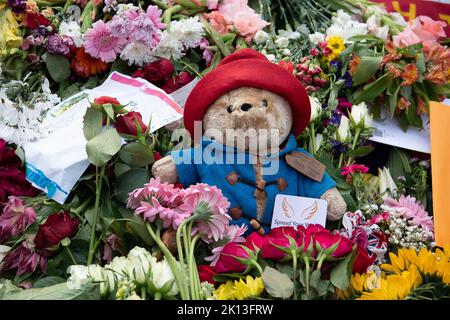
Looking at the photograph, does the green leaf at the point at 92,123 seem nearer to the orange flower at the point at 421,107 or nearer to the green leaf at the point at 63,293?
the green leaf at the point at 63,293

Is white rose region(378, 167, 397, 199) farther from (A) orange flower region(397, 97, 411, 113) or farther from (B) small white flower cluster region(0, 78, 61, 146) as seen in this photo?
(B) small white flower cluster region(0, 78, 61, 146)

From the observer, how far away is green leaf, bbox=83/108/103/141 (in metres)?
1.09

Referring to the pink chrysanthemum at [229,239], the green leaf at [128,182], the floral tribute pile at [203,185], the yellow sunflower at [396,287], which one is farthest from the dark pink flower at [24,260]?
the yellow sunflower at [396,287]

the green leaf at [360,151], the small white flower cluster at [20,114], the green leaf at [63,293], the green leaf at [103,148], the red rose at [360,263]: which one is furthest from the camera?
the green leaf at [360,151]

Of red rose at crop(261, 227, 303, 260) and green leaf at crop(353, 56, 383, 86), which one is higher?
green leaf at crop(353, 56, 383, 86)

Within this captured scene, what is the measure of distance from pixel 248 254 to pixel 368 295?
0.17 meters

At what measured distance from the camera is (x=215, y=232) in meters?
0.95

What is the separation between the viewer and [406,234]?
1.13 metres

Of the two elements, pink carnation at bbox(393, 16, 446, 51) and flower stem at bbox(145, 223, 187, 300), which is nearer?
flower stem at bbox(145, 223, 187, 300)

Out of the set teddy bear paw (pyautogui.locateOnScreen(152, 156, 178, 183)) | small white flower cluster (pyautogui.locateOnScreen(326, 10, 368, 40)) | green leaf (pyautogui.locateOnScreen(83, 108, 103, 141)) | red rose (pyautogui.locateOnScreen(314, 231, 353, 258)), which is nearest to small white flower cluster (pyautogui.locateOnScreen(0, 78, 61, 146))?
green leaf (pyautogui.locateOnScreen(83, 108, 103, 141))

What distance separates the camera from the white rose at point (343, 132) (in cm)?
129

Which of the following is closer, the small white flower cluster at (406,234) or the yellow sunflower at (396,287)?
the yellow sunflower at (396,287)

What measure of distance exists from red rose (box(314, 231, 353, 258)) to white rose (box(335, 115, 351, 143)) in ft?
1.38

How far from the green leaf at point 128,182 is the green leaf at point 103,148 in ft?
0.20
